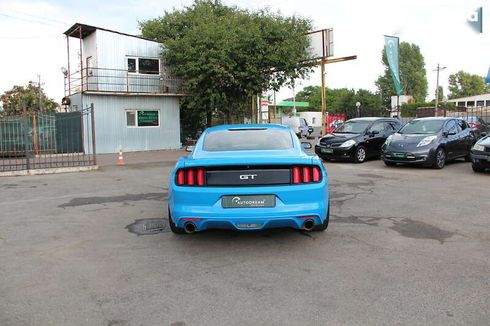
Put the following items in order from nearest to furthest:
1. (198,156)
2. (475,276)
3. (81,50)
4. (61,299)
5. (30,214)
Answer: (61,299) → (475,276) → (198,156) → (30,214) → (81,50)

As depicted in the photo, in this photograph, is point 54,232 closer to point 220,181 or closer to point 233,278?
point 220,181

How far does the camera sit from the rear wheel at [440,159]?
1297 cm

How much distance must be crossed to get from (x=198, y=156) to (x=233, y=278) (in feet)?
5.62

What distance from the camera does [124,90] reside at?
895 inches

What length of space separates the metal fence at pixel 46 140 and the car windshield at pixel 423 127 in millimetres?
10646

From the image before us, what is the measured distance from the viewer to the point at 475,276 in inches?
172

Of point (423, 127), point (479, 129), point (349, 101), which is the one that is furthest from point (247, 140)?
point (349, 101)

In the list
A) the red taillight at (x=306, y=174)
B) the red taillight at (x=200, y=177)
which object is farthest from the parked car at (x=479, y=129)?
the red taillight at (x=200, y=177)

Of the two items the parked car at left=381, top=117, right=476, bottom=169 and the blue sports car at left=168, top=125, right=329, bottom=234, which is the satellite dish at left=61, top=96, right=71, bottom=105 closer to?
the parked car at left=381, top=117, right=476, bottom=169

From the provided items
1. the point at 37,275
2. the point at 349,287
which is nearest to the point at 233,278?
the point at 349,287

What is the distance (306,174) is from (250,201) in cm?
73

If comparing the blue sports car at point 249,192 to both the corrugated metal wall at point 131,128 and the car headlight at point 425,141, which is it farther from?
the corrugated metal wall at point 131,128

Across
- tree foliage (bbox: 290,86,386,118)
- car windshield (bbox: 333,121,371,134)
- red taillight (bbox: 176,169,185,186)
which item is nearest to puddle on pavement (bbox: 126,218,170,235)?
red taillight (bbox: 176,169,185,186)

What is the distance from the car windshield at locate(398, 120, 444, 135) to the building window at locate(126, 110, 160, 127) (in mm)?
13693
